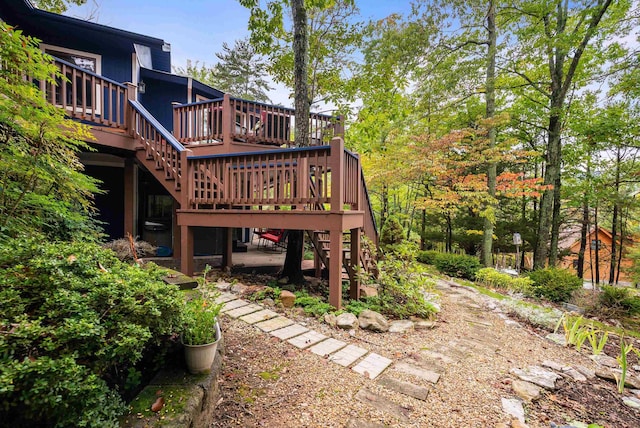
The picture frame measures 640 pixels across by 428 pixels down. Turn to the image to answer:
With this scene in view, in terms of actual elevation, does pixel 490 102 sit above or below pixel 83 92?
above

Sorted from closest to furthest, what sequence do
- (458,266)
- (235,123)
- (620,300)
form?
(620,300)
(235,123)
(458,266)

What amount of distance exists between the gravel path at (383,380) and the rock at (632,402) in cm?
58

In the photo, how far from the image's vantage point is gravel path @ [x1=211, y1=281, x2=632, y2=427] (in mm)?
2008

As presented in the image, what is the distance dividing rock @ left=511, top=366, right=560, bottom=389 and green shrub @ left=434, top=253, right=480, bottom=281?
582cm

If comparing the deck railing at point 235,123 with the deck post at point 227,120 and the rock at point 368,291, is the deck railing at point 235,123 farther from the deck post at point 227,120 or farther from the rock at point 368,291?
the rock at point 368,291

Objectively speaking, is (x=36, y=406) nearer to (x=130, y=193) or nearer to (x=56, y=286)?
(x=56, y=286)

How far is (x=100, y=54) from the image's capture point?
6914 mm

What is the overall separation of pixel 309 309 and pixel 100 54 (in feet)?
25.9

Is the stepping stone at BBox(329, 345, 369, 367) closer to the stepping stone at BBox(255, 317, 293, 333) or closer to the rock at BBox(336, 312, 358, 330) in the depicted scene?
the rock at BBox(336, 312, 358, 330)

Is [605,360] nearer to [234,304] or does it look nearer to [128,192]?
[234,304]

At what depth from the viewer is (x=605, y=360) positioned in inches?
132

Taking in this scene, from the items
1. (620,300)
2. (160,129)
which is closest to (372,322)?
(160,129)

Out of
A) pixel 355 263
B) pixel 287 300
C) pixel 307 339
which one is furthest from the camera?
pixel 355 263

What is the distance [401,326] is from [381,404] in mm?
1679
